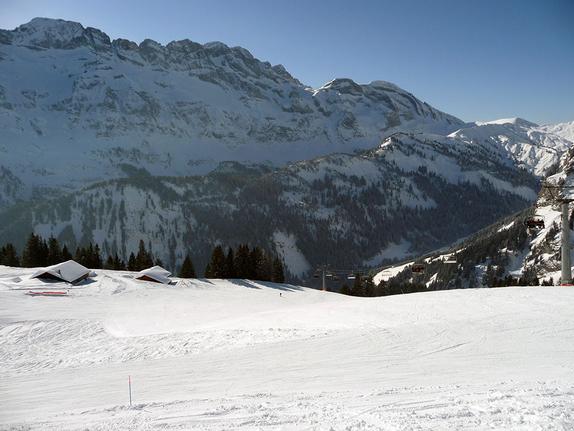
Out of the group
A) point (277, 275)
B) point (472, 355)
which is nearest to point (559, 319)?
point (472, 355)

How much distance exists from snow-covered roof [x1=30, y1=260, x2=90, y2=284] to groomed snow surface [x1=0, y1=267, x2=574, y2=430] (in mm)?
22401

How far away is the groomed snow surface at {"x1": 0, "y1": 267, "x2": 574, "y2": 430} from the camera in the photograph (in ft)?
44.2

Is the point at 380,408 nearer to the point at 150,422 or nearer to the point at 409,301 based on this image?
the point at 150,422

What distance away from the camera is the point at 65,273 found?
206 feet

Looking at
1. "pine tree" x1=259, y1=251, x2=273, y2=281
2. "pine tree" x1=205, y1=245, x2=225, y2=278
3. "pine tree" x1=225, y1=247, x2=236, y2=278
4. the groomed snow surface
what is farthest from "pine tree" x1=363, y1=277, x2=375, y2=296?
the groomed snow surface

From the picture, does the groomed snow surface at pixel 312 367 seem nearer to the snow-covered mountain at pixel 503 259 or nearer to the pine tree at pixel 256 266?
the pine tree at pixel 256 266

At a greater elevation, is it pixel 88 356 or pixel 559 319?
pixel 559 319

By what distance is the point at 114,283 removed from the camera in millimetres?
62094

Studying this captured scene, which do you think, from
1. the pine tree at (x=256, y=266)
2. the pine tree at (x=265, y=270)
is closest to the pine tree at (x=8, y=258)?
the pine tree at (x=256, y=266)

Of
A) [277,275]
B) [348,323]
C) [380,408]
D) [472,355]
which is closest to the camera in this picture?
[380,408]

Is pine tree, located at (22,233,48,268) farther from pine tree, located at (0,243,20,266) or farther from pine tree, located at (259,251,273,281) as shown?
pine tree, located at (259,251,273,281)

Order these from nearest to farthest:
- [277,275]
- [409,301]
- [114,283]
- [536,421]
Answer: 1. [536,421]
2. [409,301]
3. [114,283]
4. [277,275]

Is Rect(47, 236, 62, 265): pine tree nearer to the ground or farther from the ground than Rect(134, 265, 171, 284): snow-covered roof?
farther from the ground

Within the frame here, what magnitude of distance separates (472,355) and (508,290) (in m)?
18.3
